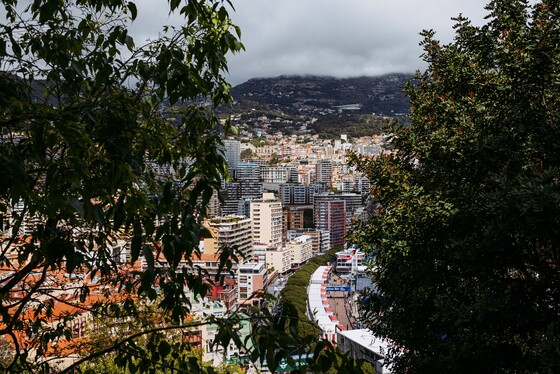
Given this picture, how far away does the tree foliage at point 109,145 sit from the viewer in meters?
1.31

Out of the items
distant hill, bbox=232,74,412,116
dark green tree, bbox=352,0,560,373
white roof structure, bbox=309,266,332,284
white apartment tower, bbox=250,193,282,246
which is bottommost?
white roof structure, bbox=309,266,332,284

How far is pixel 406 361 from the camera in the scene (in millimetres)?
4215

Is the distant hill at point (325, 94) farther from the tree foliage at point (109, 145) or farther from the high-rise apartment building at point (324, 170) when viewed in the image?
the tree foliage at point (109, 145)

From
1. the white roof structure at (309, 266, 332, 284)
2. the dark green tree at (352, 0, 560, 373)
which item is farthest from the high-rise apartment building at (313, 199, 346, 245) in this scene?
the dark green tree at (352, 0, 560, 373)

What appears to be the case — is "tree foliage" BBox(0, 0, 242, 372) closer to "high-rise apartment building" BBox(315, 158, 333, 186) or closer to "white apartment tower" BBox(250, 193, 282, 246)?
"white apartment tower" BBox(250, 193, 282, 246)

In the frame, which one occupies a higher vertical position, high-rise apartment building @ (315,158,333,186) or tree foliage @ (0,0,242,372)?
high-rise apartment building @ (315,158,333,186)

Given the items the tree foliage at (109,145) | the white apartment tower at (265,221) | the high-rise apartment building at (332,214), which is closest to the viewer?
the tree foliage at (109,145)

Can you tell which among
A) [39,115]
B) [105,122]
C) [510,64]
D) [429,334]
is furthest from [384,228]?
[39,115]

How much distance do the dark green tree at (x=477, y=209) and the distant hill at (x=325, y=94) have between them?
152926 millimetres

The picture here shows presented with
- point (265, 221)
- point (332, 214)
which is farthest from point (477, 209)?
point (332, 214)

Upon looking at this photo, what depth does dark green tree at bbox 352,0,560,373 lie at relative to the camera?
9.33 feet

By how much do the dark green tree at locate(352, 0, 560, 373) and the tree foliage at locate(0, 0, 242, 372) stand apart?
67.0 inches

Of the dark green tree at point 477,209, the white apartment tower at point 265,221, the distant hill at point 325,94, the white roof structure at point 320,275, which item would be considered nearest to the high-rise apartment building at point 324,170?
the white apartment tower at point 265,221

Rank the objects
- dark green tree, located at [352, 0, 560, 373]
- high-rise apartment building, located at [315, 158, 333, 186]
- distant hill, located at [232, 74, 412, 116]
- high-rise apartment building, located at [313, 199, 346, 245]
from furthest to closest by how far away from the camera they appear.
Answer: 1. distant hill, located at [232, 74, 412, 116]
2. high-rise apartment building, located at [315, 158, 333, 186]
3. high-rise apartment building, located at [313, 199, 346, 245]
4. dark green tree, located at [352, 0, 560, 373]
